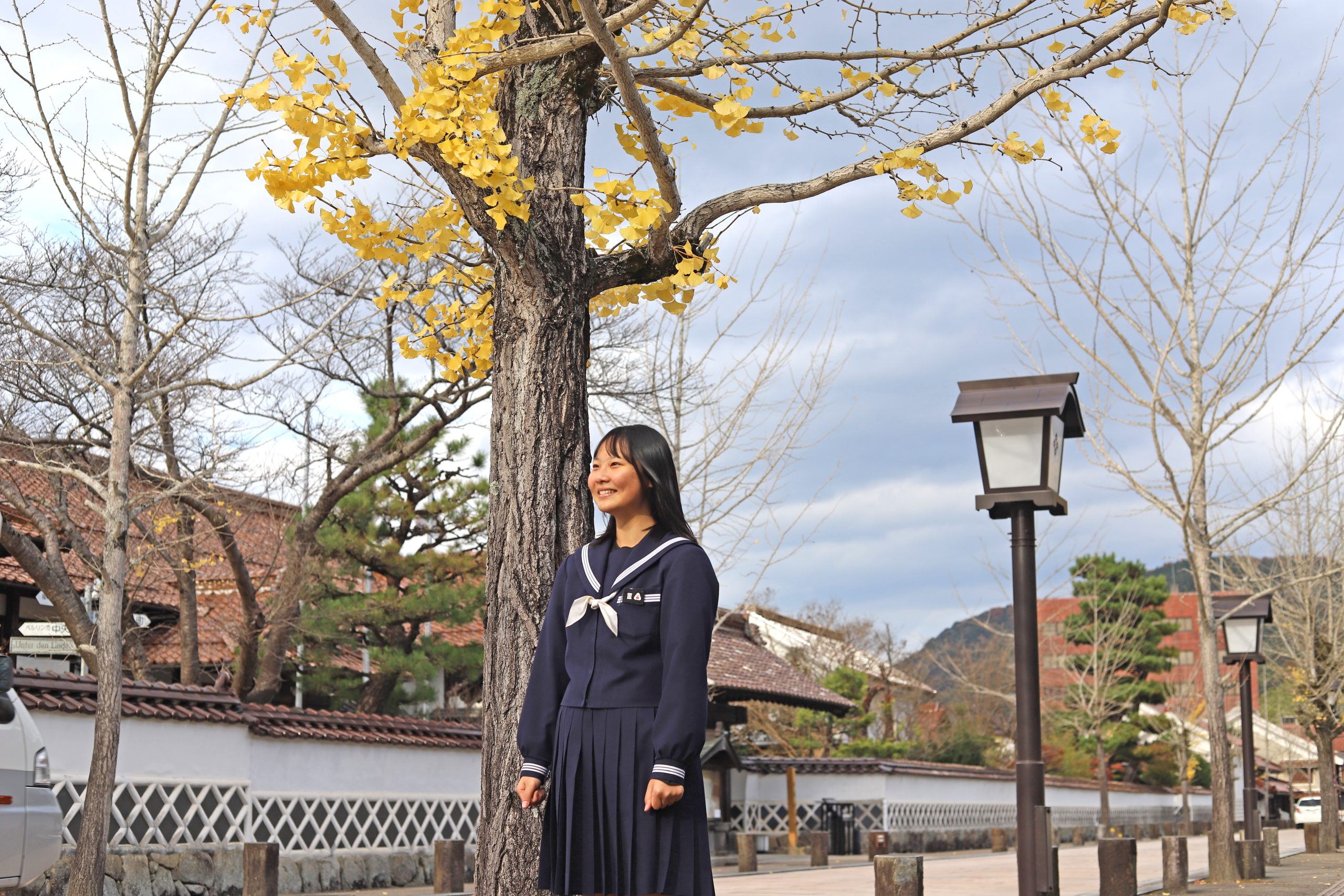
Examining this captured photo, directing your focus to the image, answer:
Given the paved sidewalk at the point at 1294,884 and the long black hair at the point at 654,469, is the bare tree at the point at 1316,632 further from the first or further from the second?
the long black hair at the point at 654,469

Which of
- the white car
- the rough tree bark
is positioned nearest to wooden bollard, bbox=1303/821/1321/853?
the rough tree bark

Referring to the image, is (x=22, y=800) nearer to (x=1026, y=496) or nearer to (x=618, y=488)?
(x=618, y=488)

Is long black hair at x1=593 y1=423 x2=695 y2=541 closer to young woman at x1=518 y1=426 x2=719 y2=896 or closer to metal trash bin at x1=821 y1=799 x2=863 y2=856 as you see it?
young woman at x1=518 y1=426 x2=719 y2=896

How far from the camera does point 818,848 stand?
18.0 metres

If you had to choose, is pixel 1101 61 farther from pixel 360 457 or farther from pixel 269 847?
pixel 360 457

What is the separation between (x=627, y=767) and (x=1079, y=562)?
37.6 meters

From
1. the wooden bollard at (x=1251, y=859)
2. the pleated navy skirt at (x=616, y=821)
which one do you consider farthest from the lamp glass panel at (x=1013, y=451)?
the wooden bollard at (x=1251, y=859)

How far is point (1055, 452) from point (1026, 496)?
31 centimetres

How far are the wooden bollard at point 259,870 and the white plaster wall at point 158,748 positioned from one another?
3.06m

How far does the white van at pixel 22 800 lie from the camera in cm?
665

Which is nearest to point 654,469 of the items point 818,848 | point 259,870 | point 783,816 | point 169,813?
point 259,870

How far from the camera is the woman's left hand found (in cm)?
315

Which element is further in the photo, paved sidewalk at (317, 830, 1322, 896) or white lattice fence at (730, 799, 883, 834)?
white lattice fence at (730, 799, 883, 834)

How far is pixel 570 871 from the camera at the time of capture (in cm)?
330
